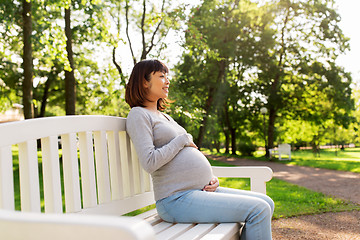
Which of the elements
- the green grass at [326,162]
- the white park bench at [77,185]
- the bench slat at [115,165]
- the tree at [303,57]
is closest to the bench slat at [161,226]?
the white park bench at [77,185]

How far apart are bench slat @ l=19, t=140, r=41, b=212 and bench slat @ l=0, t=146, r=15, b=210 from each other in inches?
5.9

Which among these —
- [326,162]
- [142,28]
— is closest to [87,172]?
[142,28]

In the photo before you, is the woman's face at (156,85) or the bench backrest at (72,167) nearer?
the bench backrest at (72,167)

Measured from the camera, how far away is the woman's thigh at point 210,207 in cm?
229

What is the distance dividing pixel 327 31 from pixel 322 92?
12.0 ft

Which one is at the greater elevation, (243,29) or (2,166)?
(243,29)

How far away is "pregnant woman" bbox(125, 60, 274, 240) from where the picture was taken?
2297 mm

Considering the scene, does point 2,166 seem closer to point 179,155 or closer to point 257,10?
point 179,155

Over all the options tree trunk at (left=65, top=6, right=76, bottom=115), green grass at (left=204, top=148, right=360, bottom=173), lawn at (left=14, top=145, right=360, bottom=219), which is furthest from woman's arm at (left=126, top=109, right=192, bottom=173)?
green grass at (left=204, top=148, right=360, bottom=173)

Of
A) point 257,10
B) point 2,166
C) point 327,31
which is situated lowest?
point 2,166

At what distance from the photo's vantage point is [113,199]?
268 cm

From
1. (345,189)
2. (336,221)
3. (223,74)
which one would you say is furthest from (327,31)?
(336,221)

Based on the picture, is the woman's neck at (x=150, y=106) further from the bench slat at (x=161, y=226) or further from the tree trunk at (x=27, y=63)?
the tree trunk at (x=27, y=63)

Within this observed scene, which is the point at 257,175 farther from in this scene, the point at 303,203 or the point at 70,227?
the point at 303,203
